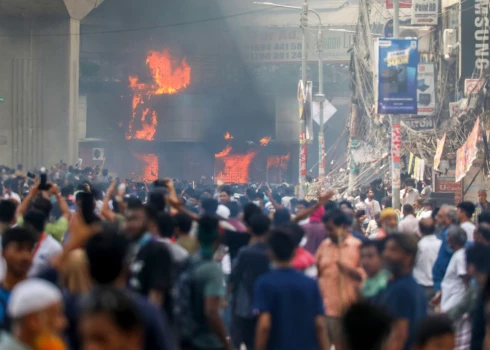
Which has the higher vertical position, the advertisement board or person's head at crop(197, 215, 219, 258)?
the advertisement board

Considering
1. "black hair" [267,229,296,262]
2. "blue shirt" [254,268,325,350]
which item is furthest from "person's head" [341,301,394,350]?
"black hair" [267,229,296,262]

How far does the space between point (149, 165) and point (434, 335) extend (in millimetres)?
53583

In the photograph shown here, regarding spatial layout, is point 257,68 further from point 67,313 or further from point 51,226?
point 67,313

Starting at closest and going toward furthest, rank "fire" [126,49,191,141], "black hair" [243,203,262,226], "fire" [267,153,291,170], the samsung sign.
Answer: "black hair" [243,203,262,226] → the samsung sign → "fire" [126,49,191,141] → "fire" [267,153,291,170]

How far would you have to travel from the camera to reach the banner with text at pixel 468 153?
60.5 ft

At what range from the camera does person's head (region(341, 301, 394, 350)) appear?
3369mm

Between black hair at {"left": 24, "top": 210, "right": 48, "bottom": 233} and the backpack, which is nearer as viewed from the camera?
the backpack

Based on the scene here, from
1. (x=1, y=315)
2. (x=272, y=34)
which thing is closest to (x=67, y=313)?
(x=1, y=315)

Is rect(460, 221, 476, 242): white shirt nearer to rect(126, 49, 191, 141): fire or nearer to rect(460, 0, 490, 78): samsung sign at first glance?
rect(460, 0, 490, 78): samsung sign

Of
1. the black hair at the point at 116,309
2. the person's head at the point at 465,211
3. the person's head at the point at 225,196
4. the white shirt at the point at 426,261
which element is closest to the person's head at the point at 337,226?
the white shirt at the point at 426,261

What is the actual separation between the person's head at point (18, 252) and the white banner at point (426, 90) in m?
19.5

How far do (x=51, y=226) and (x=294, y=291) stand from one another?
12.2 feet

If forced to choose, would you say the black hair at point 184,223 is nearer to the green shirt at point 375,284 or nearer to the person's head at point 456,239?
the green shirt at point 375,284

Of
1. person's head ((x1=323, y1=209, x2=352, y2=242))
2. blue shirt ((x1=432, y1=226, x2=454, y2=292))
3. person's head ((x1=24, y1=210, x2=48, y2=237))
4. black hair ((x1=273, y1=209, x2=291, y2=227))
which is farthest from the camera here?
black hair ((x1=273, y1=209, x2=291, y2=227))
